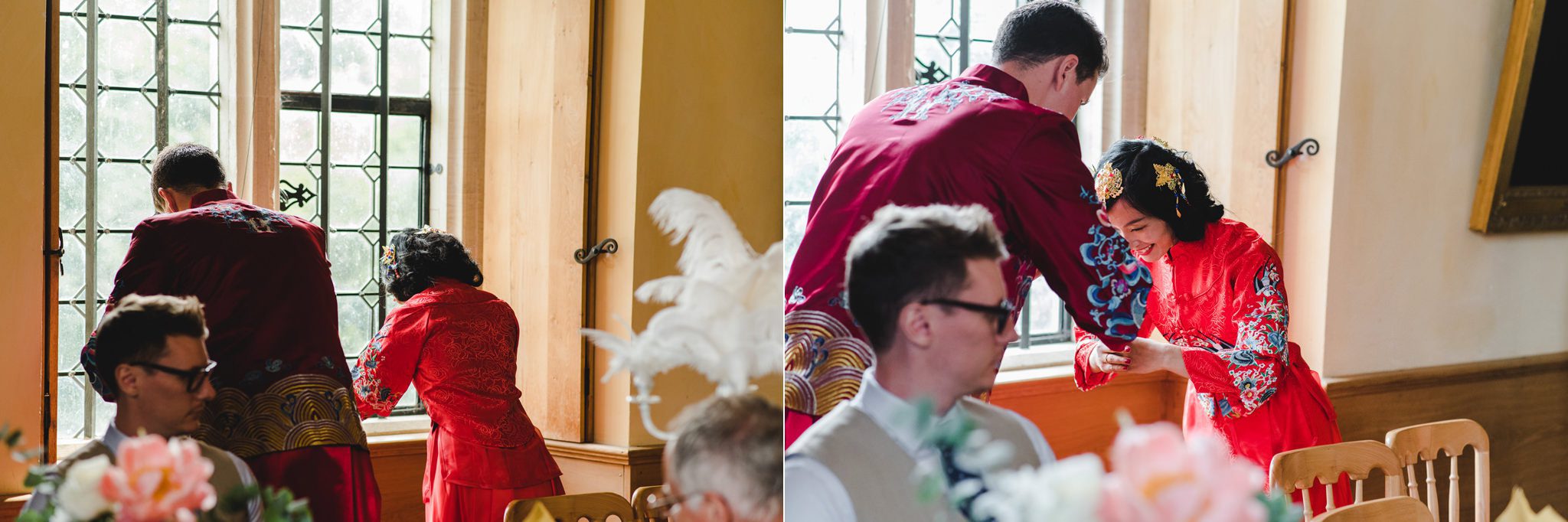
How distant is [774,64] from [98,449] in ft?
2.65

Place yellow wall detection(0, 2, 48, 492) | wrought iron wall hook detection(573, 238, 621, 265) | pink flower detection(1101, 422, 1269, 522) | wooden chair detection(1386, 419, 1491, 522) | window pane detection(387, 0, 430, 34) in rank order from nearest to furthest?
pink flower detection(1101, 422, 1269, 522) → wooden chair detection(1386, 419, 1491, 522) → yellow wall detection(0, 2, 48, 492) → window pane detection(387, 0, 430, 34) → wrought iron wall hook detection(573, 238, 621, 265)

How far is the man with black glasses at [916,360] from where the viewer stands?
993 millimetres

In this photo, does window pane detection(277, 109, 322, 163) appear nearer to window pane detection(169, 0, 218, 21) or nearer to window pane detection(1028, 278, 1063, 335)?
window pane detection(169, 0, 218, 21)

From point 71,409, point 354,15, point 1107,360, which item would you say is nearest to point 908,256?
point 1107,360

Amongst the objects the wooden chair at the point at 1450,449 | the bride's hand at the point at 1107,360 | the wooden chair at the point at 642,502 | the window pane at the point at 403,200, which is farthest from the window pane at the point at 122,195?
the wooden chair at the point at 1450,449

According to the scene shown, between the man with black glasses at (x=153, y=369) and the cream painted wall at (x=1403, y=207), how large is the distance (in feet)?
3.38

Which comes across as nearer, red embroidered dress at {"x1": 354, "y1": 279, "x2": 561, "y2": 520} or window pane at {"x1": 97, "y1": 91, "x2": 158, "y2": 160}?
window pane at {"x1": 97, "y1": 91, "x2": 158, "y2": 160}

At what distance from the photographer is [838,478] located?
110 cm

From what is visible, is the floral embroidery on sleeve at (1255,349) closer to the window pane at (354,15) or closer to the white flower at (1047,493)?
the white flower at (1047,493)

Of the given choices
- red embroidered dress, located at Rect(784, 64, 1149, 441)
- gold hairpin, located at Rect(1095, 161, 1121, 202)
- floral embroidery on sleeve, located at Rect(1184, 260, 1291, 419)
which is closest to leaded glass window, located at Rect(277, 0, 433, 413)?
red embroidered dress, located at Rect(784, 64, 1149, 441)

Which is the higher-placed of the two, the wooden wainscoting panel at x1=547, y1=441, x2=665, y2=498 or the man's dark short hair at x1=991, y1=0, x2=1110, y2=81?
the man's dark short hair at x1=991, y1=0, x2=1110, y2=81

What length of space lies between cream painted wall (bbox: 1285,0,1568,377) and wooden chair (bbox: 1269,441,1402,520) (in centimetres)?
8

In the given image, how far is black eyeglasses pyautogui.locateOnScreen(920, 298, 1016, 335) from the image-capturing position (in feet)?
3.24

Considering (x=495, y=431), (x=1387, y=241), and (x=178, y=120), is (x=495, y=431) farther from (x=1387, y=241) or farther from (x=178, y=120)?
(x=1387, y=241)
